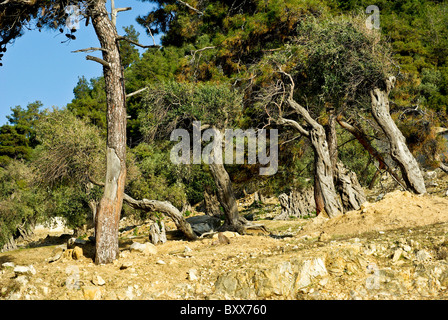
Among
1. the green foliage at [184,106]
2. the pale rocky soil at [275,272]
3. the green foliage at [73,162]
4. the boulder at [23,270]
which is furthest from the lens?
the green foliage at [73,162]

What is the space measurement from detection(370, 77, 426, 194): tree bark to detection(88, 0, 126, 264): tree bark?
8375 millimetres

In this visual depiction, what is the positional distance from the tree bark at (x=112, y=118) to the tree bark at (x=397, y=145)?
837 cm

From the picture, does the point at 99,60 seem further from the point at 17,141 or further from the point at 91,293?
the point at 17,141

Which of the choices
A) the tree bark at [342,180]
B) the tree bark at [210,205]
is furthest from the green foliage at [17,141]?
the tree bark at [342,180]

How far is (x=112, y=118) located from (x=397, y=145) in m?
8.94

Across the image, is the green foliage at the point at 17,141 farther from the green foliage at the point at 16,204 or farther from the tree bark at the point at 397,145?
the tree bark at the point at 397,145

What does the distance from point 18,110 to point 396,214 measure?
179 ft

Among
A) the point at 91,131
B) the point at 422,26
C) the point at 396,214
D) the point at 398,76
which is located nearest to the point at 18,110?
the point at 91,131

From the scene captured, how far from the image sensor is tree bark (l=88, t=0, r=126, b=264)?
34.9 feet

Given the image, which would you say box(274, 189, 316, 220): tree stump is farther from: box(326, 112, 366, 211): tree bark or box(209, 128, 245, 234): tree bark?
Answer: box(209, 128, 245, 234): tree bark

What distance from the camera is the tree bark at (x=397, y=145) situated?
1417cm

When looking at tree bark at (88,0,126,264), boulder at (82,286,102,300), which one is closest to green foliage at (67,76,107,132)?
tree bark at (88,0,126,264)

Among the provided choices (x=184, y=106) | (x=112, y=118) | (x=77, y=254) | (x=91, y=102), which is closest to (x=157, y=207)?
(x=184, y=106)
